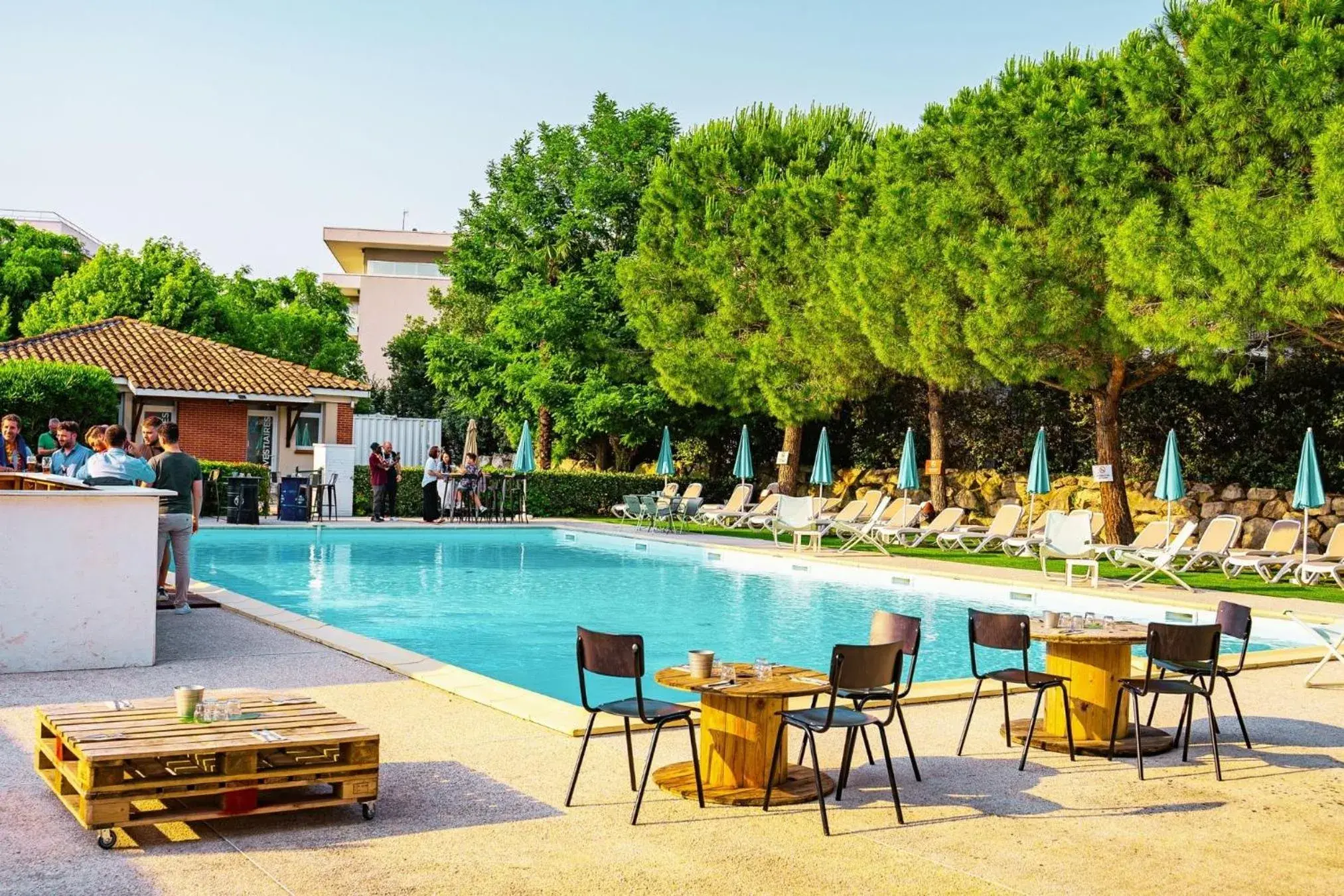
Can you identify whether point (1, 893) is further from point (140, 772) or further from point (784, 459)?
point (784, 459)

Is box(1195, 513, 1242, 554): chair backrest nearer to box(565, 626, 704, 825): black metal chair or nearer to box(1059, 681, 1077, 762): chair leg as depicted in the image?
box(1059, 681, 1077, 762): chair leg

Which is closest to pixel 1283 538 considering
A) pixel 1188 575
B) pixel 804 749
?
pixel 1188 575

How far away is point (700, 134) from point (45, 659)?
66.8 ft

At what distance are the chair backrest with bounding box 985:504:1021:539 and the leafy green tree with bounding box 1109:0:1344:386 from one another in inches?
158

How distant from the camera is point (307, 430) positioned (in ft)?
99.3

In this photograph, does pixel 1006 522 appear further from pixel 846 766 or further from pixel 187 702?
pixel 187 702

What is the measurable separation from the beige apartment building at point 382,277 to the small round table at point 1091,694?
4407 centimetres

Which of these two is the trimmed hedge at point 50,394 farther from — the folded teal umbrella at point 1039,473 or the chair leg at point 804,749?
the chair leg at point 804,749

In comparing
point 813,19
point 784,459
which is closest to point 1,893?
point 813,19

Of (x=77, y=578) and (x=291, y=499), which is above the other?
(x=77, y=578)

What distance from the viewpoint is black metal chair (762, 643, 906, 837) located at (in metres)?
5.11

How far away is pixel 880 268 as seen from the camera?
66.0 ft

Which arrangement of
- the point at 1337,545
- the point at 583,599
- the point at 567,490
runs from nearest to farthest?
the point at 583,599, the point at 1337,545, the point at 567,490

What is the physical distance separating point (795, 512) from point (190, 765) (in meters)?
14.9
